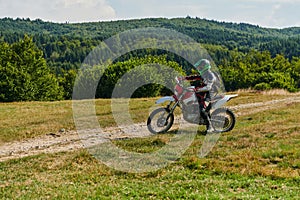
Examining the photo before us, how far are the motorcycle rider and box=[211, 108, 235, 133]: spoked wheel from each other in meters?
0.23

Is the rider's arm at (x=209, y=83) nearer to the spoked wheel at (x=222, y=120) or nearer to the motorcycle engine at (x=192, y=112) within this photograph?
the motorcycle engine at (x=192, y=112)

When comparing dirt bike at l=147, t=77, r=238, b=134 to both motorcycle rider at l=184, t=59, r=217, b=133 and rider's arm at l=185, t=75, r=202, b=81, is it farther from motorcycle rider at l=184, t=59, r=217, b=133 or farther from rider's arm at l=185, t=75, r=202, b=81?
rider's arm at l=185, t=75, r=202, b=81

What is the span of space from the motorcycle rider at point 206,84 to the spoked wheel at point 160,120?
1.47 m

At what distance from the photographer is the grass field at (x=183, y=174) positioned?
808 cm

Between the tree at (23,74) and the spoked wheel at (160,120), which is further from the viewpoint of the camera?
the tree at (23,74)

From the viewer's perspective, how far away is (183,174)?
9375mm

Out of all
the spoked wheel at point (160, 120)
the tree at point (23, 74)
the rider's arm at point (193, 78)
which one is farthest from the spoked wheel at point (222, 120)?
the tree at point (23, 74)

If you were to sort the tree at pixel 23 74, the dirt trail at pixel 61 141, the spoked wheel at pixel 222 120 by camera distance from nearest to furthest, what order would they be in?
the dirt trail at pixel 61 141 → the spoked wheel at pixel 222 120 → the tree at pixel 23 74

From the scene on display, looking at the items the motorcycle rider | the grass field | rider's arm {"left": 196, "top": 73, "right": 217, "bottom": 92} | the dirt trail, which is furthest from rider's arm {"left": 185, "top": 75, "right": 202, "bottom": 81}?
the dirt trail

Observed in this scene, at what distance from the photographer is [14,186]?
30.1ft

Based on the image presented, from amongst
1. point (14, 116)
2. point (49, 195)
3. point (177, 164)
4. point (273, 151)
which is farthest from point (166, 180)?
point (14, 116)

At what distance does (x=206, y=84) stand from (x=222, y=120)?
1.86m

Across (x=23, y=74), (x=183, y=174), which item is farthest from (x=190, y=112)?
(x=23, y=74)

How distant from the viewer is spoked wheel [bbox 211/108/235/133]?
14.9m
